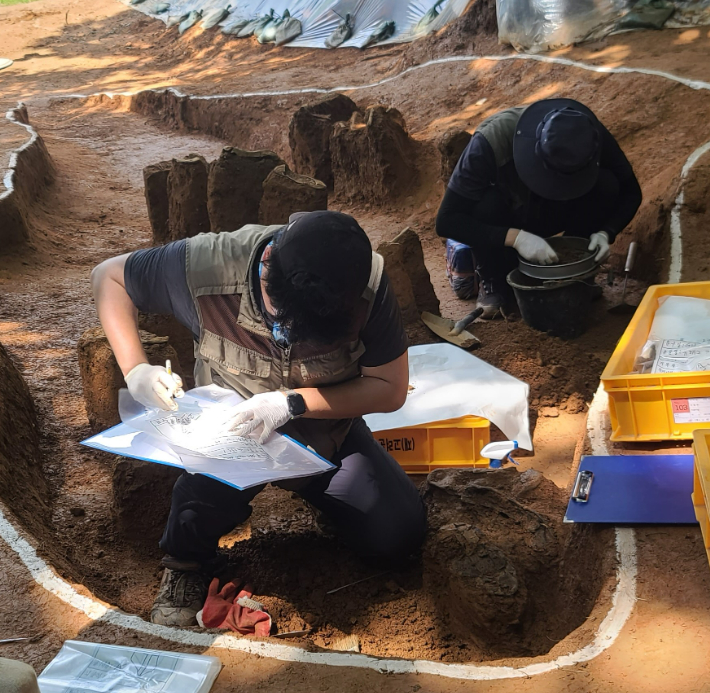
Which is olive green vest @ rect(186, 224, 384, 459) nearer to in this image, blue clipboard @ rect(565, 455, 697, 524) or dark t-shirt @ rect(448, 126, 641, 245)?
blue clipboard @ rect(565, 455, 697, 524)

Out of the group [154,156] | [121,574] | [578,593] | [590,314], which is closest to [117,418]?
[121,574]

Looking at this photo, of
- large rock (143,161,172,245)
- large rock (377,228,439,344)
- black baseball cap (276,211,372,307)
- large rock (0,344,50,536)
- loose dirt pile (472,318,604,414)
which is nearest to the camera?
black baseball cap (276,211,372,307)

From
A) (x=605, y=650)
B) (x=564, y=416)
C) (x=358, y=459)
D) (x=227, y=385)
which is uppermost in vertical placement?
(x=227, y=385)

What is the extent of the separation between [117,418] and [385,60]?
837cm

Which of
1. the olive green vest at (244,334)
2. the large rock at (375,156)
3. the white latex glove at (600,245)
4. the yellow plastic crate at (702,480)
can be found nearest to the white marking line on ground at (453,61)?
the large rock at (375,156)

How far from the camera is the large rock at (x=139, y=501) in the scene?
274 cm

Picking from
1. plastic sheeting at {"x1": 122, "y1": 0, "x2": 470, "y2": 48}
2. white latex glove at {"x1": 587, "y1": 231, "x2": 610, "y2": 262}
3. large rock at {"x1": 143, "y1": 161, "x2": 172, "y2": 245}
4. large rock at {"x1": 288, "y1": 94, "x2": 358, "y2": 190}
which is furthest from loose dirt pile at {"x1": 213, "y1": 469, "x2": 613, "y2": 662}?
plastic sheeting at {"x1": 122, "y1": 0, "x2": 470, "y2": 48}

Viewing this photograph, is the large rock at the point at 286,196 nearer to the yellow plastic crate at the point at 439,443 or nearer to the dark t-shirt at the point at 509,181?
the dark t-shirt at the point at 509,181

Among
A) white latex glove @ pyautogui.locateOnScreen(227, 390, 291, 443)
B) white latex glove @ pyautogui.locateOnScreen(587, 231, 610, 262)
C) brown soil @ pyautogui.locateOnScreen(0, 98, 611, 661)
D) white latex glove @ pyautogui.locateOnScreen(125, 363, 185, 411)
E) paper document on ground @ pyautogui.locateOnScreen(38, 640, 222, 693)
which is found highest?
white latex glove @ pyautogui.locateOnScreen(125, 363, 185, 411)

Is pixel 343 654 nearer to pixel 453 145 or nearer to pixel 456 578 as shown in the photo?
pixel 456 578

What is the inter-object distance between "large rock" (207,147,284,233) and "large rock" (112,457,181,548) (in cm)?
176

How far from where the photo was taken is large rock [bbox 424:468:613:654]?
2.28 meters

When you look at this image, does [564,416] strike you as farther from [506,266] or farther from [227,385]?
[227,385]

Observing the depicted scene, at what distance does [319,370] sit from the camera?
2.24 meters
